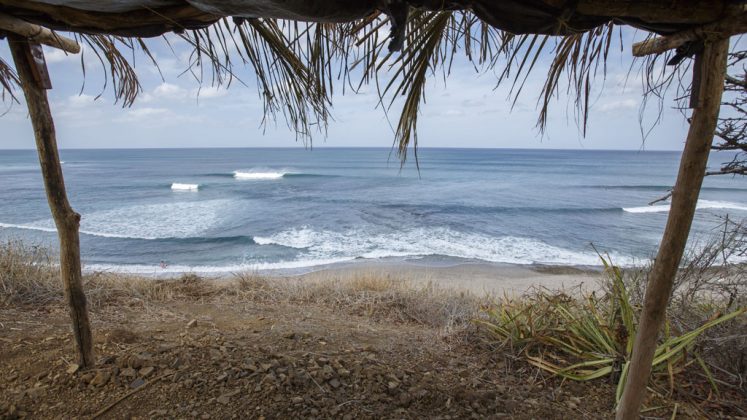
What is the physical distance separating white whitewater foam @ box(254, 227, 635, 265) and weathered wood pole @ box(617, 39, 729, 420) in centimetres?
1147

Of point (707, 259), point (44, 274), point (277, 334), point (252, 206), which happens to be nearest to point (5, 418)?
point (277, 334)

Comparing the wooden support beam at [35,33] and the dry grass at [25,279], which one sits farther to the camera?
the dry grass at [25,279]

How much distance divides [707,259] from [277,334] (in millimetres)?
3919

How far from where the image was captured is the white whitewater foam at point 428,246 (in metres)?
13.3

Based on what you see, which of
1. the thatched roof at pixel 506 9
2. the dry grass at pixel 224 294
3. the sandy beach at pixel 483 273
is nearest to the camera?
the thatched roof at pixel 506 9

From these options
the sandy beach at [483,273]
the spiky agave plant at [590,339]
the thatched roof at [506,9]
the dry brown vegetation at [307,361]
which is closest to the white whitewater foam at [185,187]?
the sandy beach at [483,273]

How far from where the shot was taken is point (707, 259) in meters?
3.57

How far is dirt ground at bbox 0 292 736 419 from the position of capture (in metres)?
2.27

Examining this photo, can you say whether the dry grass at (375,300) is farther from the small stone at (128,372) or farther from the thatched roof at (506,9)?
the thatched roof at (506,9)

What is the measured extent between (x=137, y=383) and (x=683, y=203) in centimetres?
303

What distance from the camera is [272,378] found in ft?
8.36

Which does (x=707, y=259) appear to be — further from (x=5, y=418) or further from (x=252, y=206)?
(x=252, y=206)

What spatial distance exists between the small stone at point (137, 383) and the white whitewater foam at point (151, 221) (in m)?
14.1

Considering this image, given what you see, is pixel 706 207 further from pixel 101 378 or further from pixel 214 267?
pixel 101 378
